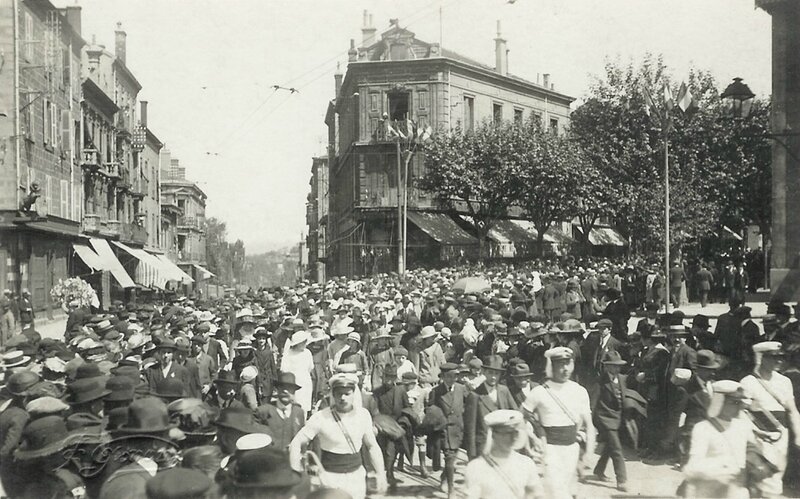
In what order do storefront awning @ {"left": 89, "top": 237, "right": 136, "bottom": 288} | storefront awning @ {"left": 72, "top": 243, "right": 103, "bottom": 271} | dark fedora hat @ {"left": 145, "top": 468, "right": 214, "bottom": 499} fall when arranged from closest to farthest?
dark fedora hat @ {"left": 145, "top": 468, "right": 214, "bottom": 499} → storefront awning @ {"left": 72, "top": 243, "right": 103, "bottom": 271} → storefront awning @ {"left": 89, "top": 237, "right": 136, "bottom": 288}

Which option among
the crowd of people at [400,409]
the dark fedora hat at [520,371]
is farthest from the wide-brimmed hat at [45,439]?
the dark fedora hat at [520,371]

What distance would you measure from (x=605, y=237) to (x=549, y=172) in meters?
14.7

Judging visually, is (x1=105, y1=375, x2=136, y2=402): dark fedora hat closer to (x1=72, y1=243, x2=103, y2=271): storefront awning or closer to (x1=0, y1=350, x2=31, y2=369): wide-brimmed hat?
(x1=0, y1=350, x2=31, y2=369): wide-brimmed hat

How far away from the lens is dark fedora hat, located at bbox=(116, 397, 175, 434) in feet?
18.4

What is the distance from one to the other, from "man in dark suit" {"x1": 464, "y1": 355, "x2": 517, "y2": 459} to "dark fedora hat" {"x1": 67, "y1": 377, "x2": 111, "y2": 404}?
3701mm

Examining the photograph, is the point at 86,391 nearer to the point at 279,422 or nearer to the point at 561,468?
the point at 279,422

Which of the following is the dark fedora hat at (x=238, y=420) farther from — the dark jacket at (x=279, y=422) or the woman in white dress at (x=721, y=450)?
the woman in white dress at (x=721, y=450)

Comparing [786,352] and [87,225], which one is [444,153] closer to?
[87,225]

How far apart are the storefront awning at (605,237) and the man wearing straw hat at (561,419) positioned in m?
40.5

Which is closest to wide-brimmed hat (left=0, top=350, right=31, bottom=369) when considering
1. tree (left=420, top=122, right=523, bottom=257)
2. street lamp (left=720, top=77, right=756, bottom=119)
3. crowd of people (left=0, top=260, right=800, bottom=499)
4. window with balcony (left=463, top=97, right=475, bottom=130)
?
crowd of people (left=0, top=260, right=800, bottom=499)

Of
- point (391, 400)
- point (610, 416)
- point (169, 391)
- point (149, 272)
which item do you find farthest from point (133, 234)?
point (610, 416)

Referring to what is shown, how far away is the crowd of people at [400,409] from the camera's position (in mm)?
5254

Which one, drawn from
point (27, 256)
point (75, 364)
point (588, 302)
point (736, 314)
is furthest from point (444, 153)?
point (75, 364)

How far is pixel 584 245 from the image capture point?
4038cm
